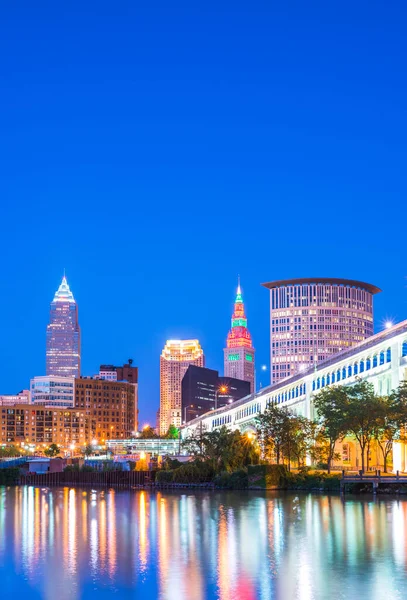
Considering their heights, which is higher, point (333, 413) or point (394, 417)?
point (333, 413)

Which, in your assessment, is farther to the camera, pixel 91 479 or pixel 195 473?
pixel 91 479

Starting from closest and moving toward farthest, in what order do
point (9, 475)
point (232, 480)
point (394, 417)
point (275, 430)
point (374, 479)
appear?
point (374, 479) → point (394, 417) → point (232, 480) → point (275, 430) → point (9, 475)

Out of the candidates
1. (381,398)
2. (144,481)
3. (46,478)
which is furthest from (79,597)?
(46,478)

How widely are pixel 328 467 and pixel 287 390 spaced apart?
2335 inches

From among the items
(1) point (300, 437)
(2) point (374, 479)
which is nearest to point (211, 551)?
(2) point (374, 479)

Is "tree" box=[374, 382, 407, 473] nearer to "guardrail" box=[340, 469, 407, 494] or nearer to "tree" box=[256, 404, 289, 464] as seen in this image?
"guardrail" box=[340, 469, 407, 494]

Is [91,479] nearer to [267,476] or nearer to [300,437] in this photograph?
[300,437]

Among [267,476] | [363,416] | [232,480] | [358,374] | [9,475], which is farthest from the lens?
[9,475]

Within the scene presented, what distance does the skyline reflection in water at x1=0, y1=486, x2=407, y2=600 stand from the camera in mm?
43125

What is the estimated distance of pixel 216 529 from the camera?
224 ft

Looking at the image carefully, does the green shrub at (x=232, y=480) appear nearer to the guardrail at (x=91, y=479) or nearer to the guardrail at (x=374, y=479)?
the guardrail at (x=91, y=479)

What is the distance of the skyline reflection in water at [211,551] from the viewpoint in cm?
4312

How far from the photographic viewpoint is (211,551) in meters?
56.0

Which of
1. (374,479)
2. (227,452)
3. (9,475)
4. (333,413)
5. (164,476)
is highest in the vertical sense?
(333,413)
